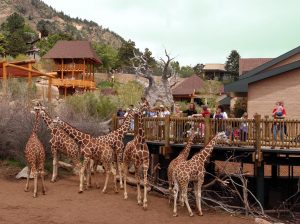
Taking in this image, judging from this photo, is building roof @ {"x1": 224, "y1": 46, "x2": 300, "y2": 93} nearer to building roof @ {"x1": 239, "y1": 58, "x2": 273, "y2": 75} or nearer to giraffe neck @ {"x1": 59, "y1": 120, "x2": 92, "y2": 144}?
giraffe neck @ {"x1": 59, "y1": 120, "x2": 92, "y2": 144}

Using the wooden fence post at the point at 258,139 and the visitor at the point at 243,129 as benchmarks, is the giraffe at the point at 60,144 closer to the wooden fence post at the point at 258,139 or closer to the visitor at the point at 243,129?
the visitor at the point at 243,129

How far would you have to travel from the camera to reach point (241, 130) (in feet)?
50.1

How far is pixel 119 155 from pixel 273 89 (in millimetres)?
8511

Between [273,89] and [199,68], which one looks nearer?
[273,89]

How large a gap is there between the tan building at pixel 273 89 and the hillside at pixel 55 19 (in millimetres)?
115172

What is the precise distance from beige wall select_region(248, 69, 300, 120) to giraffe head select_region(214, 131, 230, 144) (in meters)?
6.90

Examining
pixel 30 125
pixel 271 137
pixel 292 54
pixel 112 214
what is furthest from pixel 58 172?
pixel 292 54

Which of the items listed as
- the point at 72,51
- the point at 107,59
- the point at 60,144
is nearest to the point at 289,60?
the point at 60,144

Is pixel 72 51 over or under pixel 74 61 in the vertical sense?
over

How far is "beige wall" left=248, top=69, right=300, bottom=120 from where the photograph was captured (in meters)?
21.1

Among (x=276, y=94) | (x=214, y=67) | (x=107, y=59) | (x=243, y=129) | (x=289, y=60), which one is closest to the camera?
(x=243, y=129)

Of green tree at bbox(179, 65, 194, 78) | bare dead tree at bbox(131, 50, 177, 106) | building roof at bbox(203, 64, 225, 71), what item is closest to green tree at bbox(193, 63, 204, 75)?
building roof at bbox(203, 64, 225, 71)

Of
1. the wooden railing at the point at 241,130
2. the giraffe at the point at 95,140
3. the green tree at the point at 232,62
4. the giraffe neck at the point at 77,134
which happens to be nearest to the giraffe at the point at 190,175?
the wooden railing at the point at 241,130

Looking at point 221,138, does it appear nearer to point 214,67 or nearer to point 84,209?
point 84,209
